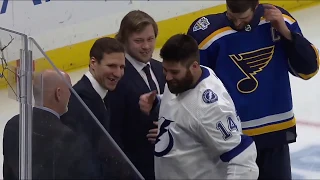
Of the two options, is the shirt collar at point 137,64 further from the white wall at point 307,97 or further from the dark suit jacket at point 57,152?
the white wall at point 307,97

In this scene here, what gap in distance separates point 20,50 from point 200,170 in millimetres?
599

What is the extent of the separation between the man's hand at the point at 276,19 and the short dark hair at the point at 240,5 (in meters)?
0.06

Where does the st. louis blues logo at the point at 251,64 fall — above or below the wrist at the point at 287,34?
below

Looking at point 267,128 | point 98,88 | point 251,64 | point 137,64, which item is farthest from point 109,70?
point 267,128

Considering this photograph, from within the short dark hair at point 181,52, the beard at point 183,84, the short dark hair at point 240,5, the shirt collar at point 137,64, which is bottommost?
the beard at point 183,84

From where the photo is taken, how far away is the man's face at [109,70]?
7.62 ft

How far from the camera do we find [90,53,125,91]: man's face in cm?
232

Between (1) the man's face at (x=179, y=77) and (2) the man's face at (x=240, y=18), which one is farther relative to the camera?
(2) the man's face at (x=240, y=18)

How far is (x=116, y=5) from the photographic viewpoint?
565 centimetres

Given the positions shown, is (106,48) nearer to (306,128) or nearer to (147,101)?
(147,101)

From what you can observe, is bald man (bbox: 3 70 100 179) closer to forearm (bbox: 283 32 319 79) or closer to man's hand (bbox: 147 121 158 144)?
man's hand (bbox: 147 121 158 144)

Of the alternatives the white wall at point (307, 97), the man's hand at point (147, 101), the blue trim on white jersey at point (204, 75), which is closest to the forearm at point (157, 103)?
the man's hand at point (147, 101)

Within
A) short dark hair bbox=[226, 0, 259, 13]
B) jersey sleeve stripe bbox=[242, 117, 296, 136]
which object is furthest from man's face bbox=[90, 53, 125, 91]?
jersey sleeve stripe bbox=[242, 117, 296, 136]

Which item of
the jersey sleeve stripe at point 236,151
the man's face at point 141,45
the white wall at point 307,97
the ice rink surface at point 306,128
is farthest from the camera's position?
the white wall at point 307,97
